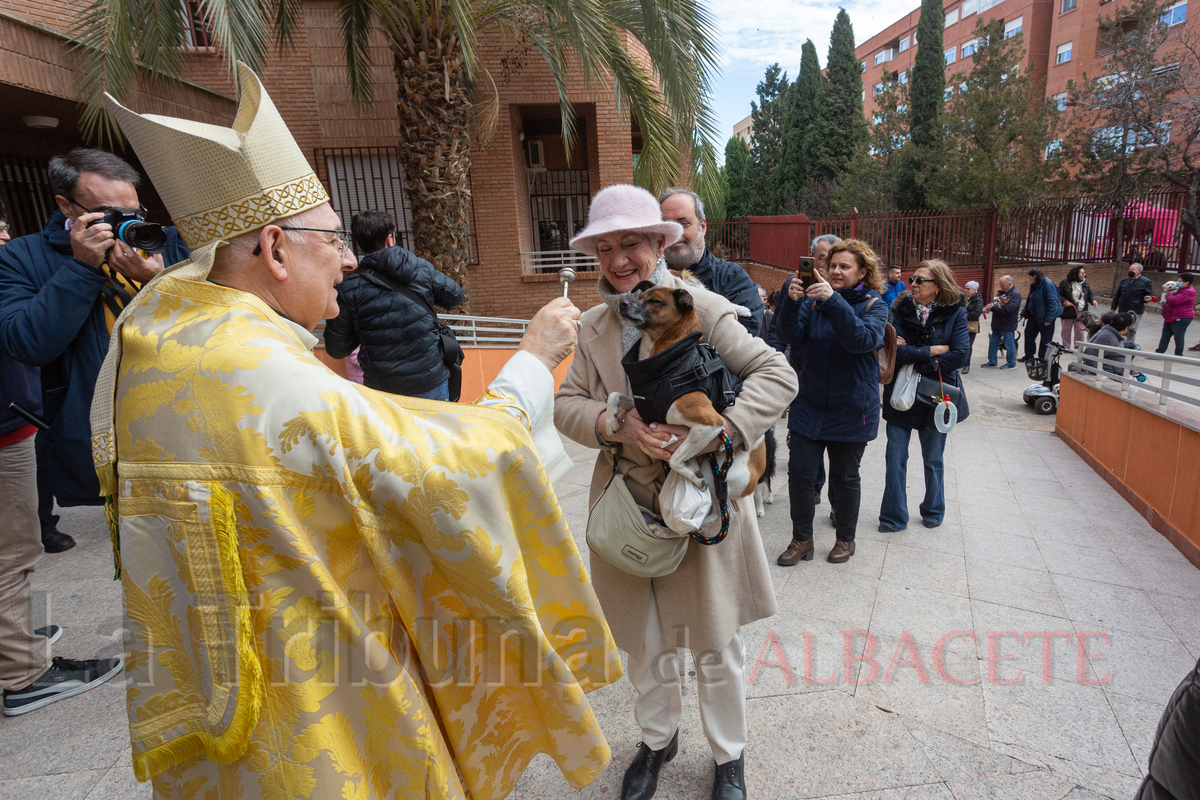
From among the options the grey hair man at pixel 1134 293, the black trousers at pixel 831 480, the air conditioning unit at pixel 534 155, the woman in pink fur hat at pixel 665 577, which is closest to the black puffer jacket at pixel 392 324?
the woman in pink fur hat at pixel 665 577

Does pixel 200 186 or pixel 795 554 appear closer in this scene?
pixel 200 186

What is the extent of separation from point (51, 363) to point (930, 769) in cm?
396

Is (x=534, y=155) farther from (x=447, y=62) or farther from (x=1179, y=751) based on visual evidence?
(x=1179, y=751)

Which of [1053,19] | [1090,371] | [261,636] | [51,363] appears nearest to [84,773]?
[51,363]

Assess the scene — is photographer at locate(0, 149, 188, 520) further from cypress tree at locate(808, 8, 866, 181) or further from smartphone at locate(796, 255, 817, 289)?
cypress tree at locate(808, 8, 866, 181)

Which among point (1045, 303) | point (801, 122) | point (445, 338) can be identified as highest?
→ point (801, 122)

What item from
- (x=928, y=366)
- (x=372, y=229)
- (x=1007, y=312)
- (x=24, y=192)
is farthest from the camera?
(x=1007, y=312)

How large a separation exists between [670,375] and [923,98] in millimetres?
29935

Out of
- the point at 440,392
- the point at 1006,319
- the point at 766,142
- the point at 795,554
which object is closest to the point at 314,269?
the point at 440,392

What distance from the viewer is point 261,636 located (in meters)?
1.12

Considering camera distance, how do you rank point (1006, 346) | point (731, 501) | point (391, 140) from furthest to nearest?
point (1006, 346)
point (391, 140)
point (731, 501)

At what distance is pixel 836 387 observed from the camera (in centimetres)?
403

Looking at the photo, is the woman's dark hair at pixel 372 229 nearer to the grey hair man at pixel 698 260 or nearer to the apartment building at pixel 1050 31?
the grey hair man at pixel 698 260

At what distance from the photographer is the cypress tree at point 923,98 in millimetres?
24297
